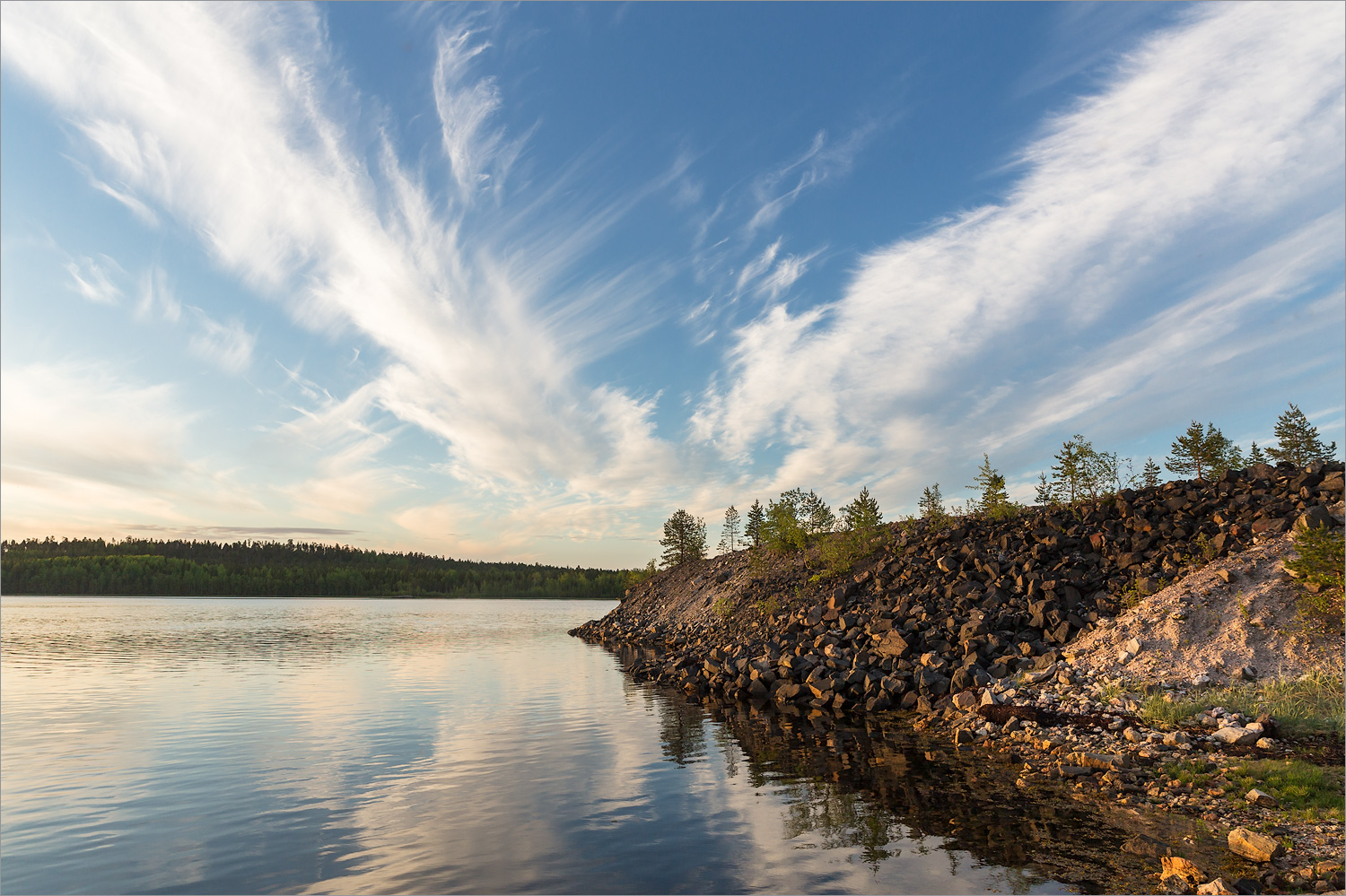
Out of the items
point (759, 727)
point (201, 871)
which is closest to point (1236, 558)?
point (759, 727)

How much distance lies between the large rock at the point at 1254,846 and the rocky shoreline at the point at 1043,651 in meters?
0.03

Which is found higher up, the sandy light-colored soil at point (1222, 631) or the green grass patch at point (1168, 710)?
the sandy light-colored soil at point (1222, 631)

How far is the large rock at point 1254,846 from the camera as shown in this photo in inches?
488

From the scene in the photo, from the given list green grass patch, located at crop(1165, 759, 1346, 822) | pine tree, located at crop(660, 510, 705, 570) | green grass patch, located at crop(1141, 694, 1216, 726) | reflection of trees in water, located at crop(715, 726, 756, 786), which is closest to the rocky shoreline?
green grass patch, located at crop(1165, 759, 1346, 822)

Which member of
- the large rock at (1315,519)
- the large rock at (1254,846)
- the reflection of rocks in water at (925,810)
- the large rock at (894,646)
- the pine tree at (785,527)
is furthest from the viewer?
the pine tree at (785,527)

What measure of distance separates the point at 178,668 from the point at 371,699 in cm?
2314

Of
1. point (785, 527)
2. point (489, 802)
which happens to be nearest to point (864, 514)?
point (785, 527)

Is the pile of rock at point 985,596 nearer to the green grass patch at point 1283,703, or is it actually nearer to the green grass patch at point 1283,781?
the green grass patch at point 1283,703

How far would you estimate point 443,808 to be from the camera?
1775cm

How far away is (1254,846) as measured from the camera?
41.3 ft

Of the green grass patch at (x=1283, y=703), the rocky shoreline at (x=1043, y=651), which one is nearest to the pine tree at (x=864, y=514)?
the rocky shoreline at (x=1043, y=651)

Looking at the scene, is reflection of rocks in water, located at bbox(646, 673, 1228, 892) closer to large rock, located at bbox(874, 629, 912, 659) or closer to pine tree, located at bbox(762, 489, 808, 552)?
large rock, located at bbox(874, 629, 912, 659)

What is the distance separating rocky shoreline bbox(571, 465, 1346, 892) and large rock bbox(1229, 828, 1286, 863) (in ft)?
0.11

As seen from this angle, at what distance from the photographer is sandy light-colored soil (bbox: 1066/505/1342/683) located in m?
22.5
